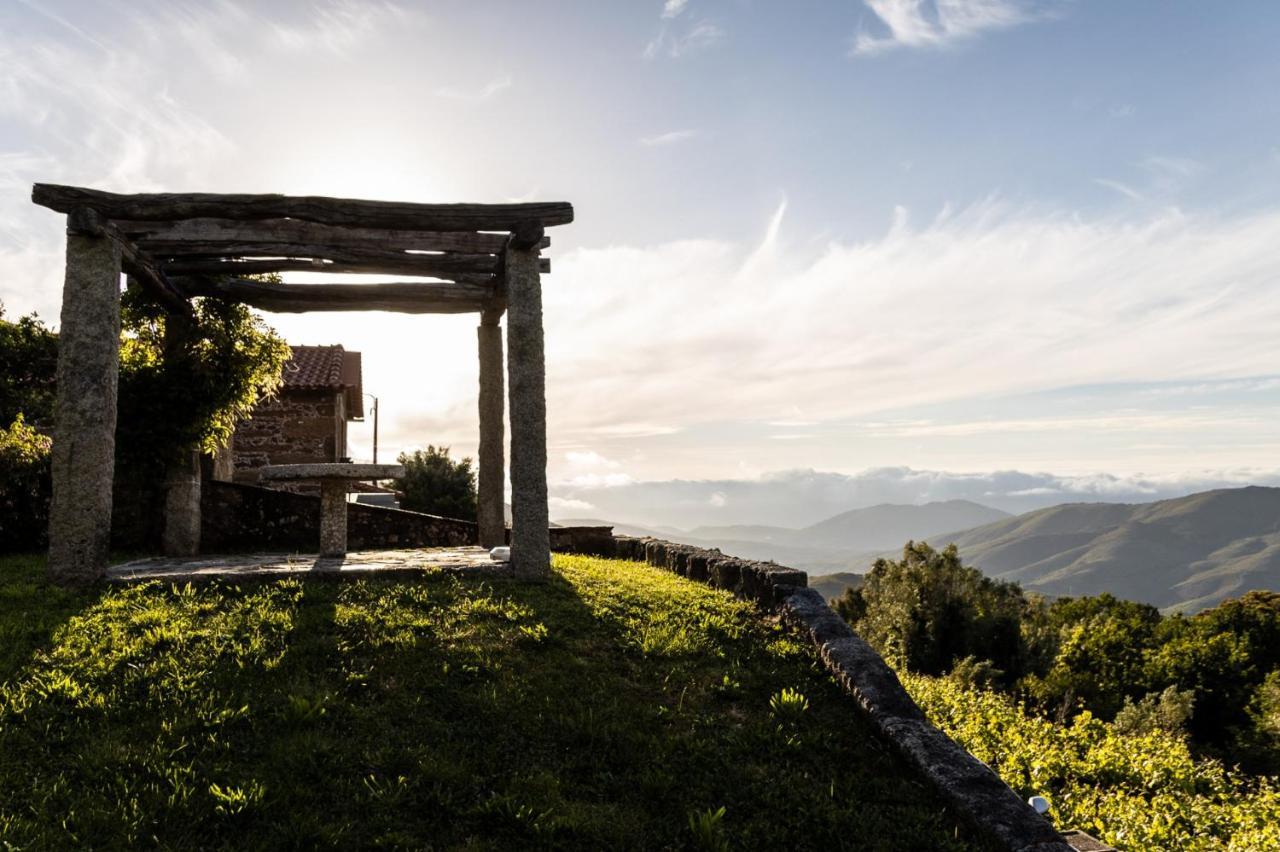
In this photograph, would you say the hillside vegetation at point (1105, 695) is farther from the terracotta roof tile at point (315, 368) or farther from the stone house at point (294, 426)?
the terracotta roof tile at point (315, 368)

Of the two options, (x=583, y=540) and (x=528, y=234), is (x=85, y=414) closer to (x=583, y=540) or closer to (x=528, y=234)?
(x=528, y=234)

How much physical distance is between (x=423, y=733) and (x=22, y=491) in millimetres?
11144

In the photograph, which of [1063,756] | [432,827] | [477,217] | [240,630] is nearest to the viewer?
[432,827]

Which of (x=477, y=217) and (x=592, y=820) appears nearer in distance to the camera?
(x=592, y=820)

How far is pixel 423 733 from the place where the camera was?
523 cm

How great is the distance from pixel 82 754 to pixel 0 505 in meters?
10.0

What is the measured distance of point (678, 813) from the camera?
4.70m

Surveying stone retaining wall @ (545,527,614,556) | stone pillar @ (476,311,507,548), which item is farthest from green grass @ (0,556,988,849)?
stone retaining wall @ (545,527,614,556)

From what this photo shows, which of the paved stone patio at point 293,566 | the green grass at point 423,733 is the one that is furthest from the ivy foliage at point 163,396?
the green grass at point 423,733

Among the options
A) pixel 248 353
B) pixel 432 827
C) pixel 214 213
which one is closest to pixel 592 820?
pixel 432 827

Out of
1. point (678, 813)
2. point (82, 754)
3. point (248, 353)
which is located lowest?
point (678, 813)

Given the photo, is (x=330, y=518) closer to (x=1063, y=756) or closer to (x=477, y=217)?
(x=477, y=217)

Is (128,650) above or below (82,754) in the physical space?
above

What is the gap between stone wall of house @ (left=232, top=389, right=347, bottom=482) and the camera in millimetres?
21594
